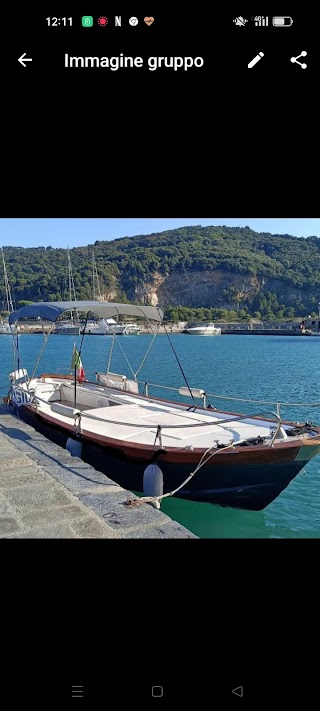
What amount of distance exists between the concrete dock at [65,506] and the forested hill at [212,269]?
74824 millimetres

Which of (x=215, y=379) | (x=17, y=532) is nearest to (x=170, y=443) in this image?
(x=17, y=532)

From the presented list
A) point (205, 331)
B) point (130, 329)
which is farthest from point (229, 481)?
point (205, 331)

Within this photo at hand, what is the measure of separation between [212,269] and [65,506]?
120 metres

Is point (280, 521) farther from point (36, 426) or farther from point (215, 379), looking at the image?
point (215, 379)

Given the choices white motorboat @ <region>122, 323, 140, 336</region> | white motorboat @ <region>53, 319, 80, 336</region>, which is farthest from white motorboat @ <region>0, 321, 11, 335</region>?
white motorboat @ <region>122, 323, 140, 336</region>

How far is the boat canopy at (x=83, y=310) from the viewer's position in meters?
9.32
